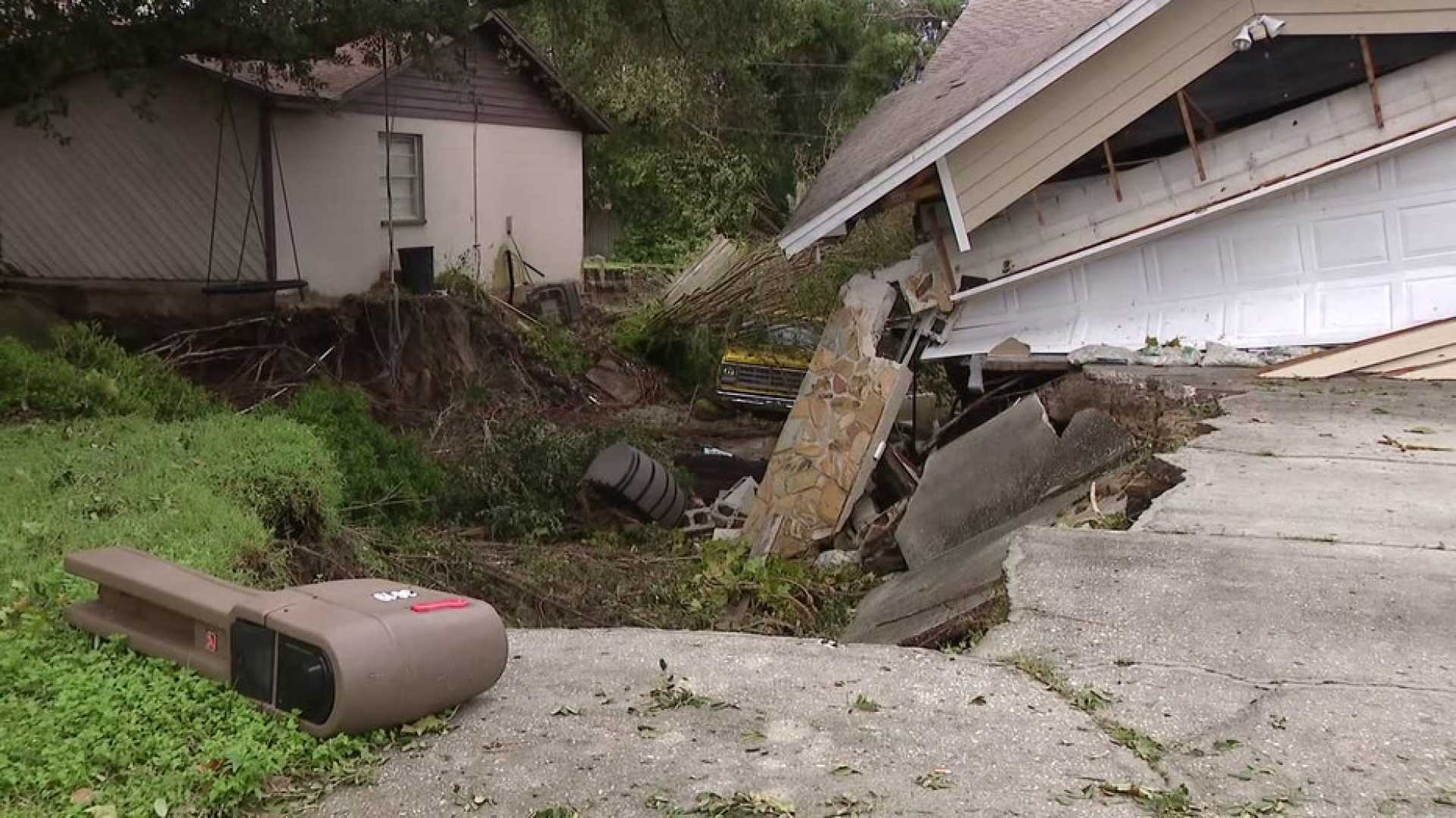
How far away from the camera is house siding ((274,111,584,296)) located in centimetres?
1512

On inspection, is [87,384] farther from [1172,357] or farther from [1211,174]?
[1211,174]

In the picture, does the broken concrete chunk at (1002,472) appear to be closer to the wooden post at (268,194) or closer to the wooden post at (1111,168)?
the wooden post at (1111,168)

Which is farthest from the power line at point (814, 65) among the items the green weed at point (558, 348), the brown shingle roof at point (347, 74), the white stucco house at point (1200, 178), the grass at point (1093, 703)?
the grass at point (1093, 703)

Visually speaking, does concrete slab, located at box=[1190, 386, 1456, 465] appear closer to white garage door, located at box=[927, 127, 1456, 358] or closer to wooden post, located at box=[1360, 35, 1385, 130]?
white garage door, located at box=[927, 127, 1456, 358]

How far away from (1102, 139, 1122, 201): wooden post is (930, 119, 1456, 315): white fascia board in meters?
0.40

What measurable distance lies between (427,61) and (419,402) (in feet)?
13.4

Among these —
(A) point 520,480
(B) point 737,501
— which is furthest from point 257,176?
(B) point 737,501

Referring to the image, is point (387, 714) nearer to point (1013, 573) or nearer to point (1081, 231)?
point (1013, 573)

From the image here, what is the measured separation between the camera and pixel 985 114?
31.1 feet

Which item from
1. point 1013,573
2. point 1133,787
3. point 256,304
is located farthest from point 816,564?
point 256,304

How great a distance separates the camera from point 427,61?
1162 centimetres

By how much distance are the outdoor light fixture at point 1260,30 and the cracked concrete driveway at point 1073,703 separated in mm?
4663

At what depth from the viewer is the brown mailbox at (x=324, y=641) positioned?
3301mm

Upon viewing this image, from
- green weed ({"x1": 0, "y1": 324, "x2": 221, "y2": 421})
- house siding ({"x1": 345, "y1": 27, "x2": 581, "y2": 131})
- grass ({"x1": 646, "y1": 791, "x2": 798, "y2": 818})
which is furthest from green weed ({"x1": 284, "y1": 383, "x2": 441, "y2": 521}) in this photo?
house siding ({"x1": 345, "y1": 27, "x2": 581, "y2": 131})
